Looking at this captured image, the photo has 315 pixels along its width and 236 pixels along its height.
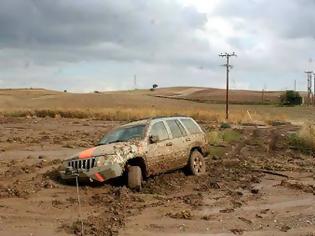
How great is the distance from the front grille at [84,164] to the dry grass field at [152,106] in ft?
150

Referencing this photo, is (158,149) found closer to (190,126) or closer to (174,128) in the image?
(174,128)

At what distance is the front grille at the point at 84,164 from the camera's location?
42.8 ft

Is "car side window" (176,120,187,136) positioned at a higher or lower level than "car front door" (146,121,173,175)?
higher

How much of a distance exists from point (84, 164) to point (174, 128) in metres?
3.43

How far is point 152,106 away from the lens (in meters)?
87.5

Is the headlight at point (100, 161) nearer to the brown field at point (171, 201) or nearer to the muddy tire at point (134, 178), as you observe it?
the brown field at point (171, 201)

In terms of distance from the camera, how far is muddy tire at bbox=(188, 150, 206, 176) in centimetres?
1580

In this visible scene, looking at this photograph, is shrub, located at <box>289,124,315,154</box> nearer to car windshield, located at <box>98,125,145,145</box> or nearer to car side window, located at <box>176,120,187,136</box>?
car side window, located at <box>176,120,187,136</box>

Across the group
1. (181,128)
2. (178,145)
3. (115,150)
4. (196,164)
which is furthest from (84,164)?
(196,164)

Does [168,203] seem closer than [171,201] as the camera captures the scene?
Yes

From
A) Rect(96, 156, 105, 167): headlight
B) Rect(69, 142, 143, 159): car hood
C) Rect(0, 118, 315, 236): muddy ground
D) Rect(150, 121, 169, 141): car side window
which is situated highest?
Rect(150, 121, 169, 141): car side window

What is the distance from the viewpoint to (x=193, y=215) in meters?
10.9

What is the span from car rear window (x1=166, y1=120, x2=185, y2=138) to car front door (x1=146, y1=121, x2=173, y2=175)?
0.32 m

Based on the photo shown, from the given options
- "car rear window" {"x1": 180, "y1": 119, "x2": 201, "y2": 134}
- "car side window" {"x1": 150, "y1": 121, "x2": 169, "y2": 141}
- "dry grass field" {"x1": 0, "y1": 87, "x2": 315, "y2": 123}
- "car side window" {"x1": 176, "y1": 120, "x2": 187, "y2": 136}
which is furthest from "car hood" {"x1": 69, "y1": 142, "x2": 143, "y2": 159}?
"dry grass field" {"x1": 0, "y1": 87, "x2": 315, "y2": 123}
